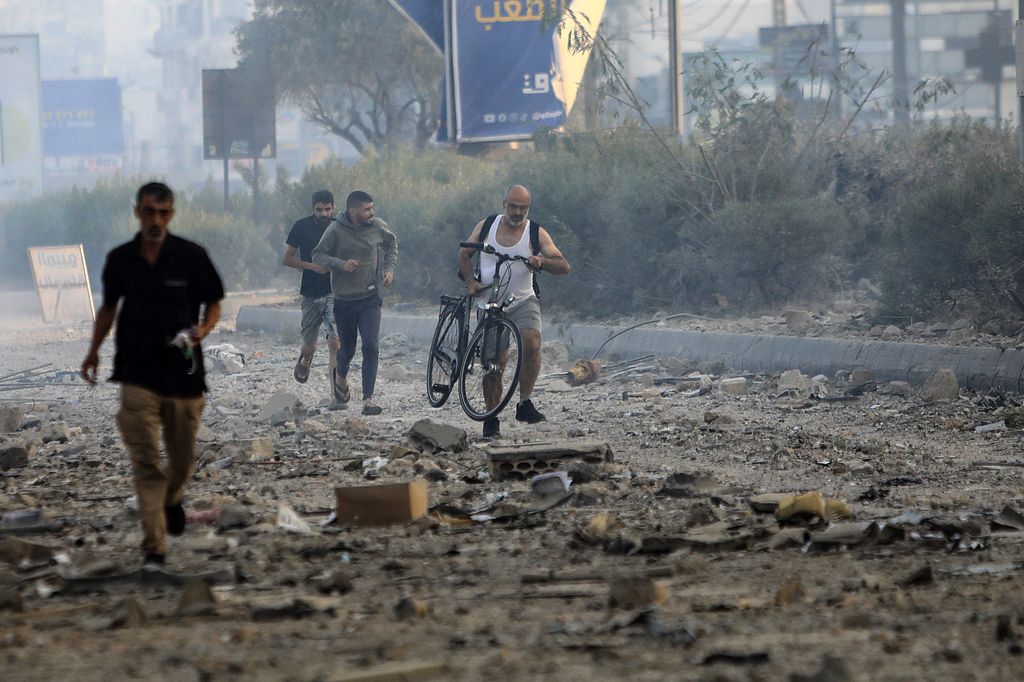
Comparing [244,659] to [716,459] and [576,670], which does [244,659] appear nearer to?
[576,670]

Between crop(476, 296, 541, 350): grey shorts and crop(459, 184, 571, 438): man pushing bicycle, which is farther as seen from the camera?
crop(476, 296, 541, 350): grey shorts

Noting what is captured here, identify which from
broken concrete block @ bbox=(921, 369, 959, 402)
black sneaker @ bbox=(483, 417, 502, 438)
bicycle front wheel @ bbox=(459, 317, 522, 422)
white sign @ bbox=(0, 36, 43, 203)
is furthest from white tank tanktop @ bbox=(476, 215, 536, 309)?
white sign @ bbox=(0, 36, 43, 203)

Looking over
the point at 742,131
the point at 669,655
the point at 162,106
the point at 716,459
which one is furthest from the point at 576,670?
the point at 162,106

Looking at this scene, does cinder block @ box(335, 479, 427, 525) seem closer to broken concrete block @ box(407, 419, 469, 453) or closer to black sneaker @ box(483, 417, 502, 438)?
broken concrete block @ box(407, 419, 469, 453)

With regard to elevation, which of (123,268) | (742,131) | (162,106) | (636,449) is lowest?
(636,449)

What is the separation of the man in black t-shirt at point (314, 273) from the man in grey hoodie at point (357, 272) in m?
0.21

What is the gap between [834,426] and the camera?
36.8 feet

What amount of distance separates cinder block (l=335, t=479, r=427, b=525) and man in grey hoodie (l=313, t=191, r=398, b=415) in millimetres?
5774

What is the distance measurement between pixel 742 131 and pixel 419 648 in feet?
57.2

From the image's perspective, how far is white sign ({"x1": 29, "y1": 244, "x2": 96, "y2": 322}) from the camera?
96.4ft

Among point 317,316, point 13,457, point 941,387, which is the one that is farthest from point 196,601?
point 317,316

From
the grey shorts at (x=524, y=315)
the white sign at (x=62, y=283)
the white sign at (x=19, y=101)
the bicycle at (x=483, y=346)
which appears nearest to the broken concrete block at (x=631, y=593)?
the bicycle at (x=483, y=346)

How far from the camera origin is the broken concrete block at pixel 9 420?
12789 millimetres

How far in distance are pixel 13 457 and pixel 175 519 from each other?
152 inches
